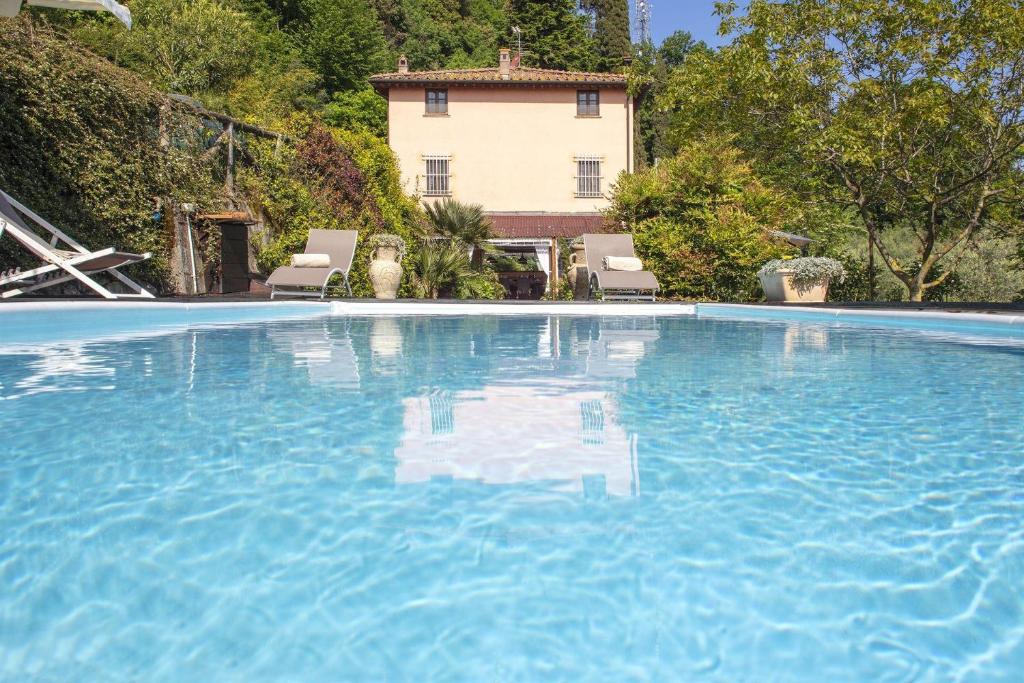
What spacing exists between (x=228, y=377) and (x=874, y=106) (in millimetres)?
13002

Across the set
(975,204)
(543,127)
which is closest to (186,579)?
(975,204)

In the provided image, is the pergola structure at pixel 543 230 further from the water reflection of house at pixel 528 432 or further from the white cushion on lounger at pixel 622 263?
the water reflection of house at pixel 528 432

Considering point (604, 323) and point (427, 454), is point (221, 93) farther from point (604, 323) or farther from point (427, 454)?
point (427, 454)

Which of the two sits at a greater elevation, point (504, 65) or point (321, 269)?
point (504, 65)

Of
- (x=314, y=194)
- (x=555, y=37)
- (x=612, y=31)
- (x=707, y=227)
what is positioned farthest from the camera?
(x=612, y=31)

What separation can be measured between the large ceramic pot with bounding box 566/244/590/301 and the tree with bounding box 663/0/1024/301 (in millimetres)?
3675

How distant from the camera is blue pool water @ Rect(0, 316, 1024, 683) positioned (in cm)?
134

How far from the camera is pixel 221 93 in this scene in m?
28.1

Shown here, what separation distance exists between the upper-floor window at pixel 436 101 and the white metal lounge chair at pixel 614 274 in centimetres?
1410

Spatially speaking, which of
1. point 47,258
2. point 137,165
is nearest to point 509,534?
point 47,258

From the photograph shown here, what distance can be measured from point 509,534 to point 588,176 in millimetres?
24249

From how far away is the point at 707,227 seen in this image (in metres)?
12.9

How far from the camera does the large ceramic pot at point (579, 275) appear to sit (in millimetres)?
13570

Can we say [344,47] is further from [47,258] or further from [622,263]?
[47,258]
